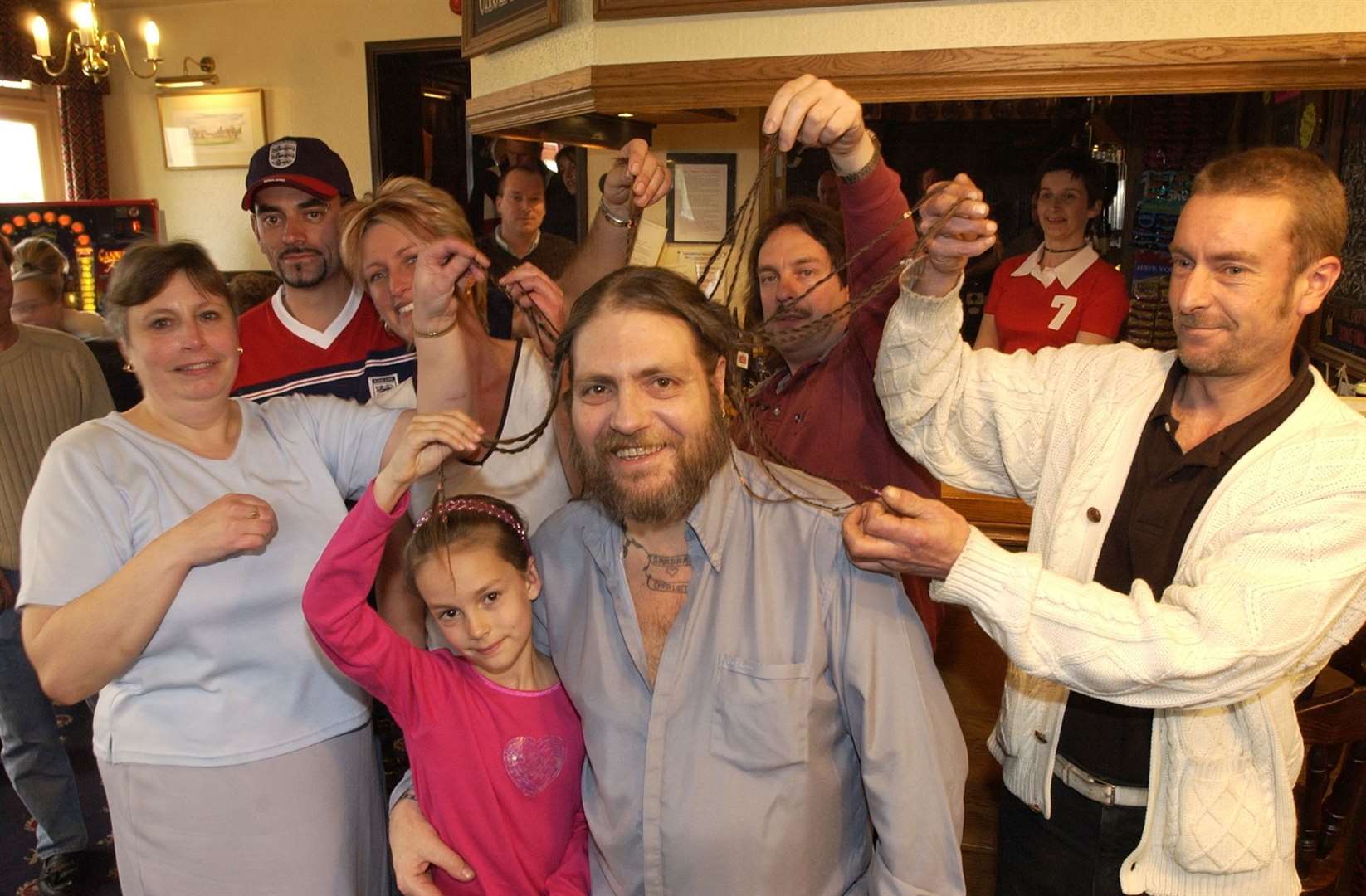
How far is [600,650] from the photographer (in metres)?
1.55

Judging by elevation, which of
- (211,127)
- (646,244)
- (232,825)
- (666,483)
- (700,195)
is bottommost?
(232,825)

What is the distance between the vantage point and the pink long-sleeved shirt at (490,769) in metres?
1.59

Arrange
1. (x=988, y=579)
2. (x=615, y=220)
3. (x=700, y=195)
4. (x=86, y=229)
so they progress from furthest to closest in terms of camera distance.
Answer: (x=86, y=229) → (x=700, y=195) → (x=615, y=220) → (x=988, y=579)

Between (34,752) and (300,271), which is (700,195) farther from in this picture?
(34,752)

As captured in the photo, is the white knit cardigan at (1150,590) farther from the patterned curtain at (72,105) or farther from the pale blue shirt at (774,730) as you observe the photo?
the patterned curtain at (72,105)

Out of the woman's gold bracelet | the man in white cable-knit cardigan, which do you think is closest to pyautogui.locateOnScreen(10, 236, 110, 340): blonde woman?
the woman's gold bracelet

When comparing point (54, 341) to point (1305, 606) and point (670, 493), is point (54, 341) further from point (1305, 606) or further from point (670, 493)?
point (1305, 606)

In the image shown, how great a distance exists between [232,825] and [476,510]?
2.15 ft

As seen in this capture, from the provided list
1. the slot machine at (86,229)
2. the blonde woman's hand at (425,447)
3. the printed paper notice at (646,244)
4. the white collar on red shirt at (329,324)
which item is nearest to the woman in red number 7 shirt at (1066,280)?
the printed paper notice at (646,244)

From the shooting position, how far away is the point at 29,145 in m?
7.06

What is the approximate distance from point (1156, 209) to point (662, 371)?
4181 mm

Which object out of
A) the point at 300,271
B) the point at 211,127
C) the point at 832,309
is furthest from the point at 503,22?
the point at 211,127

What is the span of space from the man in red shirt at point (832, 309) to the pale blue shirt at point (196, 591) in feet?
2.72

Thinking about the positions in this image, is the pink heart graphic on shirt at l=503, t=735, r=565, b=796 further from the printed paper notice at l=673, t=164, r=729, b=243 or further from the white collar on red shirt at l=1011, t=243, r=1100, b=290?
the white collar on red shirt at l=1011, t=243, r=1100, b=290
